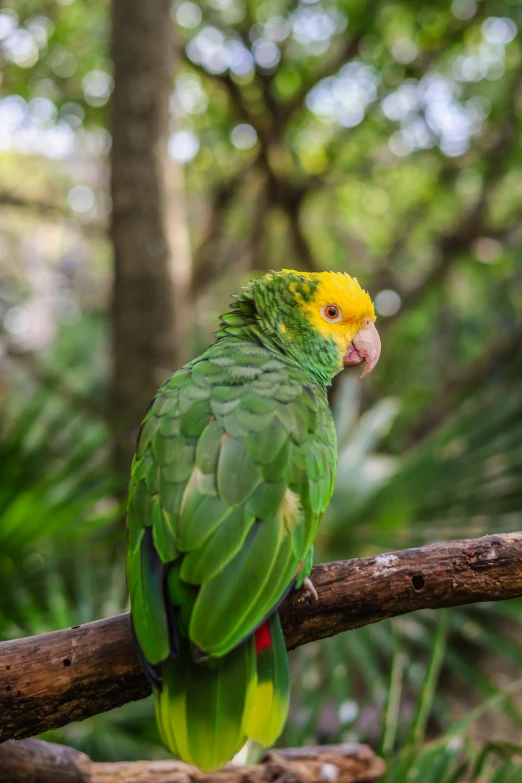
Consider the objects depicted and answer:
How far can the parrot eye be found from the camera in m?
1.66

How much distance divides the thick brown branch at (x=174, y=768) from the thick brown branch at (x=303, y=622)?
27 cm

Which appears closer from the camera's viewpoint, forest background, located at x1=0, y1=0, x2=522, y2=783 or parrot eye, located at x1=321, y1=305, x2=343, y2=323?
parrot eye, located at x1=321, y1=305, x2=343, y2=323

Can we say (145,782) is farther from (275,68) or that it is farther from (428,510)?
(275,68)

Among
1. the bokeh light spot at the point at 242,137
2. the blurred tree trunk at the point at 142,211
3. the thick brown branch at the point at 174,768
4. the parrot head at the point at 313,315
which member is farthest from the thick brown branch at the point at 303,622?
the bokeh light spot at the point at 242,137

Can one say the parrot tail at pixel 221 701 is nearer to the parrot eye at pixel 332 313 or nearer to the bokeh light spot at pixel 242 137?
the parrot eye at pixel 332 313

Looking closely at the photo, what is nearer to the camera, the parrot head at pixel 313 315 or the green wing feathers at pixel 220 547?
the green wing feathers at pixel 220 547

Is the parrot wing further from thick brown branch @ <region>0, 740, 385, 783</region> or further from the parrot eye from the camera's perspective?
thick brown branch @ <region>0, 740, 385, 783</region>

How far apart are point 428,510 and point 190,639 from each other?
5.73ft

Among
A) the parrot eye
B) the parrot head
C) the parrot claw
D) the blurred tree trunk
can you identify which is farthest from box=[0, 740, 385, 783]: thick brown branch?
the blurred tree trunk

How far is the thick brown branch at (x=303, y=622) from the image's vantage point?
1.17 metres

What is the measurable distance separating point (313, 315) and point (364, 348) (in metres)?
0.17

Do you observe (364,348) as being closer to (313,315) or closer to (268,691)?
(313,315)

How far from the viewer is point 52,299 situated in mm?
11070

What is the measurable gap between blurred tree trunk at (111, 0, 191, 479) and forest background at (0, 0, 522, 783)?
0.01m
